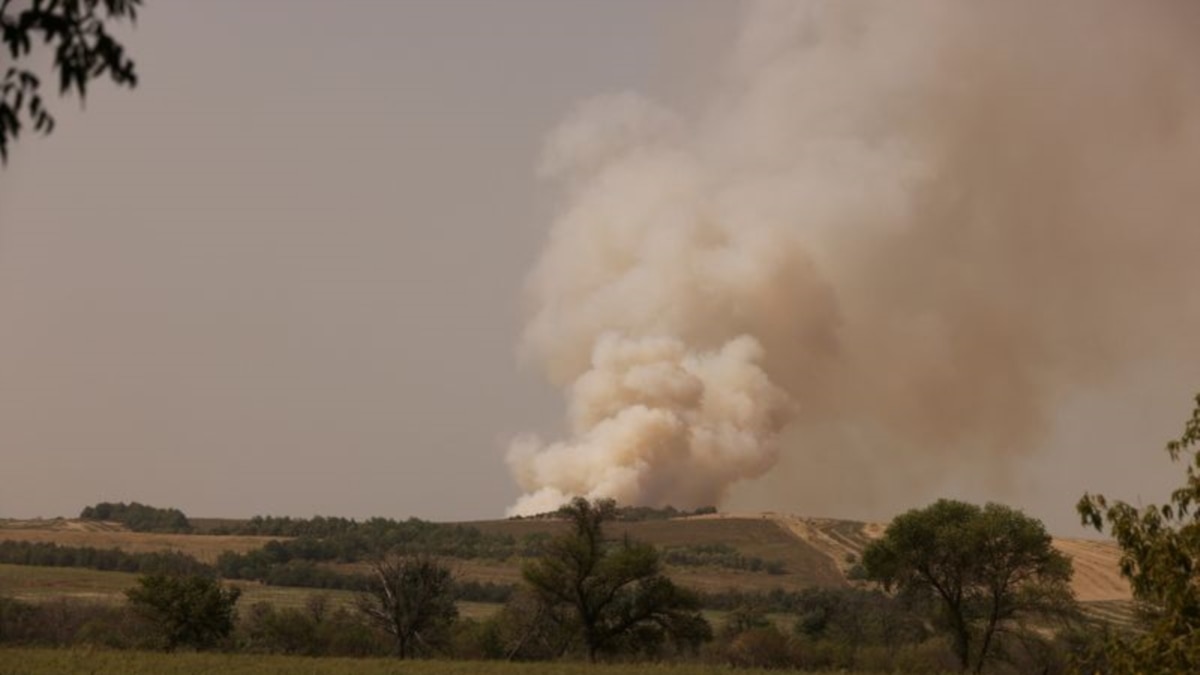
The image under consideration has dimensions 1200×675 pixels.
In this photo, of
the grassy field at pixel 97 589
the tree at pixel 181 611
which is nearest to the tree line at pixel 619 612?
the tree at pixel 181 611

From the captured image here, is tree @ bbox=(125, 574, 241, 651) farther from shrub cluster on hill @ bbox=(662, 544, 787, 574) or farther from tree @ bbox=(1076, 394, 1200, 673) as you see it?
shrub cluster on hill @ bbox=(662, 544, 787, 574)

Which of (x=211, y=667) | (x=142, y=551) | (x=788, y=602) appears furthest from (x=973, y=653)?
(x=142, y=551)

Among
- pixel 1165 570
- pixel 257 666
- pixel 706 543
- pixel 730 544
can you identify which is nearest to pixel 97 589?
pixel 257 666

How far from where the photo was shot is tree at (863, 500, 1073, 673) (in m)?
64.2

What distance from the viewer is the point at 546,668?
2213 inches

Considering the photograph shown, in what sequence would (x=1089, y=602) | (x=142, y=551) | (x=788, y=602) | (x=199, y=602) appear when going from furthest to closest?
(x=142, y=551), (x=1089, y=602), (x=788, y=602), (x=199, y=602)

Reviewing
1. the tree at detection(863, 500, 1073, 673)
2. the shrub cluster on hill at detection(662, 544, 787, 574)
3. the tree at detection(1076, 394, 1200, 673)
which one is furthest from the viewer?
the shrub cluster on hill at detection(662, 544, 787, 574)

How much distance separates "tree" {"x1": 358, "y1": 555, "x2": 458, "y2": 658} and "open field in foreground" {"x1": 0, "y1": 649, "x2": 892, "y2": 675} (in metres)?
7.32

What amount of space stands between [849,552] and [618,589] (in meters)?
108

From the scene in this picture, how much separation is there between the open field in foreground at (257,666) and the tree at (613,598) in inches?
183

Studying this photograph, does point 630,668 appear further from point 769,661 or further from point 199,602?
point 199,602

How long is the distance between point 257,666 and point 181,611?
13.2 m

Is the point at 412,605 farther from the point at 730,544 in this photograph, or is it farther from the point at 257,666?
the point at 730,544

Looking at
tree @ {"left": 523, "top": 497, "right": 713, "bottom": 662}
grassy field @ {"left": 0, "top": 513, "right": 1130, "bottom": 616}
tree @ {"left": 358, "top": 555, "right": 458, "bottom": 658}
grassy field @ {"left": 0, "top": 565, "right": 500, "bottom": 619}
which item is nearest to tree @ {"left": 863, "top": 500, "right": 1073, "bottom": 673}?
tree @ {"left": 523, "top": 497, "right": 713, "bottom": 662}
